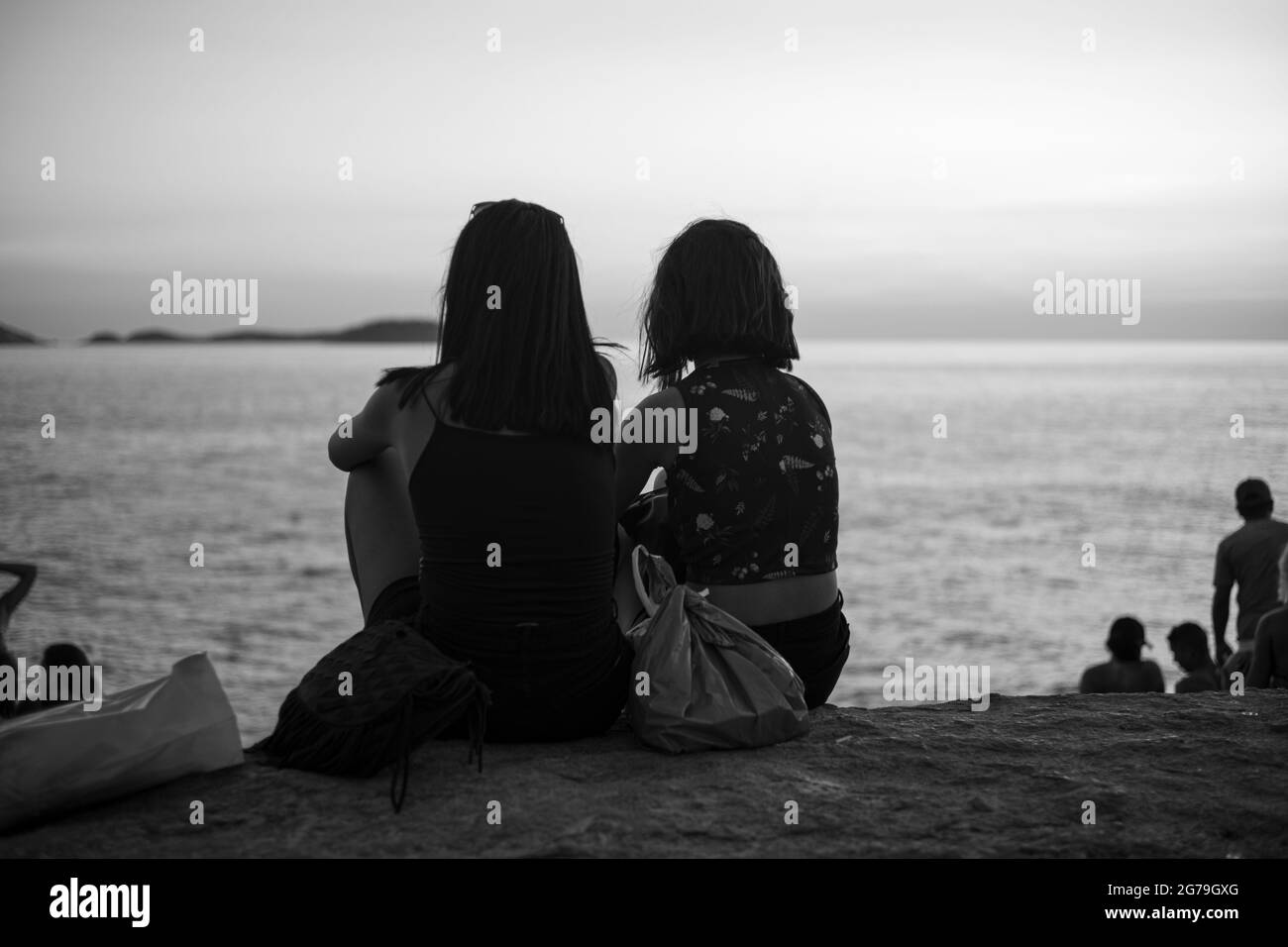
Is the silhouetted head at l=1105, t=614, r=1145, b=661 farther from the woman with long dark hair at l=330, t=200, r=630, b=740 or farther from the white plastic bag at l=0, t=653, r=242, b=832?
the white plastic bag at l=0, t=653, r=242, b=832

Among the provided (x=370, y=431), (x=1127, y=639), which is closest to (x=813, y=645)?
(x=370, y=431)

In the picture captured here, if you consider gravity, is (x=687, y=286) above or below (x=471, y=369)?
above

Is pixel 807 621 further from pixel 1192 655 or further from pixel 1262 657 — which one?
pixel 1192 655

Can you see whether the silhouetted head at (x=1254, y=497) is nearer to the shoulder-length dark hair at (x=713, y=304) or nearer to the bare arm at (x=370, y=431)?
the shoulder-length dark hair at (x=713, y=304)

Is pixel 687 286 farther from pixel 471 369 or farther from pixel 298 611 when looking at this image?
pixel 298 611

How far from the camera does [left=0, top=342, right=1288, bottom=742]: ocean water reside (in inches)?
1118

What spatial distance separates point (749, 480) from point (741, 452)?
0.09 m

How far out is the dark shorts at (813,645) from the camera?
384 centimetres

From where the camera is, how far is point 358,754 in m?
3.15

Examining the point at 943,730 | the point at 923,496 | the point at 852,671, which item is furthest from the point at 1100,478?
the point at 943,730

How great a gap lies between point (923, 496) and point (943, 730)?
49.5 metres
